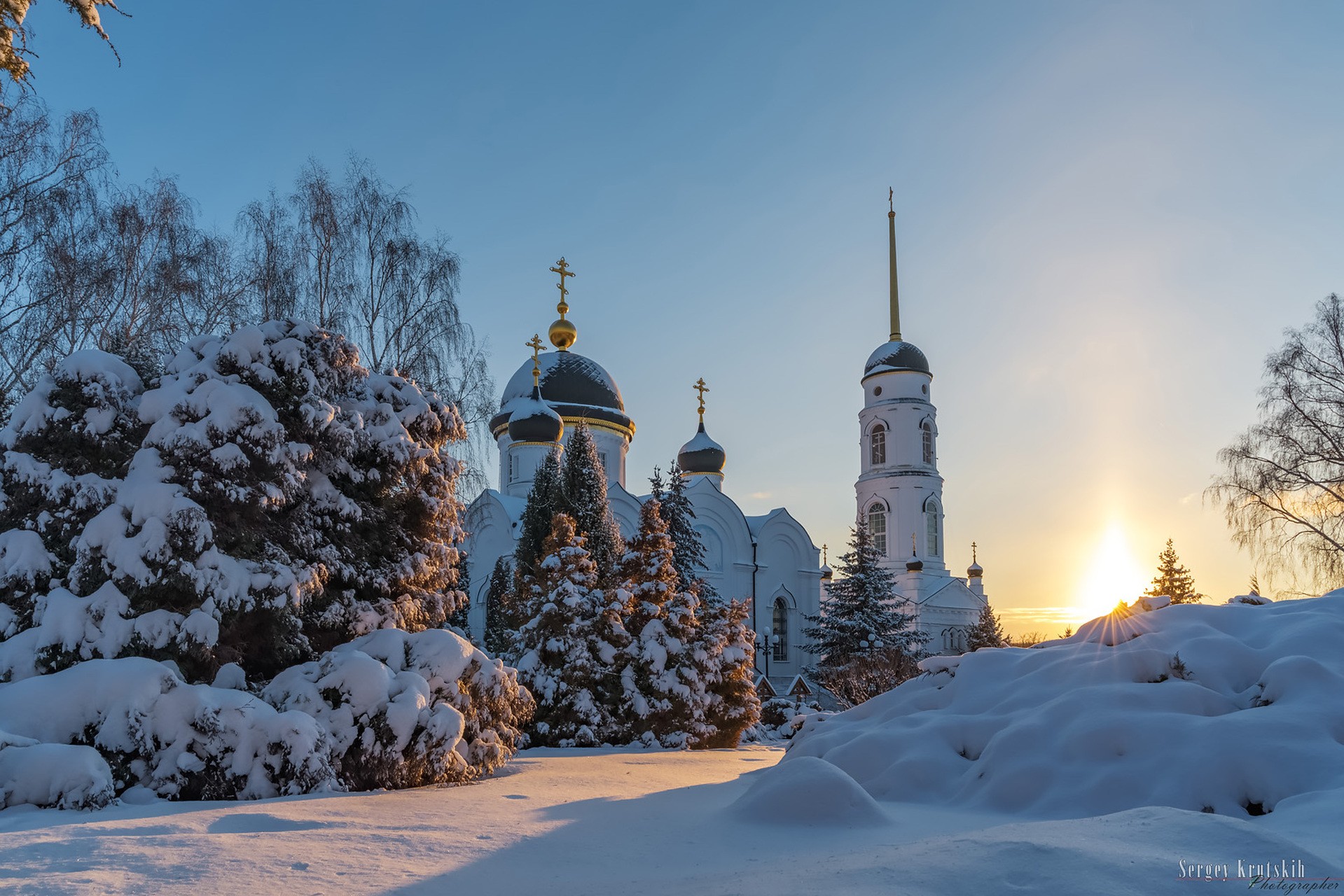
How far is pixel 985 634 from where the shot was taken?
3319 centimetres

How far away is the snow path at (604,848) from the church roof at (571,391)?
28352mm

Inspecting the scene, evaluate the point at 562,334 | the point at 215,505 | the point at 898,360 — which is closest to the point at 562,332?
the point at 562,334

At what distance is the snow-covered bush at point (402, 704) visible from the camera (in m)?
6.30

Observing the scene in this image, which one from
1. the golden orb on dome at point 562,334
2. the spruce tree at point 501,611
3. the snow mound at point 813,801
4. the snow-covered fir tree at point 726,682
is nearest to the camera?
the snow mound at point 813,801

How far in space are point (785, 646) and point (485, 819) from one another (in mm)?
28669

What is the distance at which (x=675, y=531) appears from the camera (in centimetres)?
2403

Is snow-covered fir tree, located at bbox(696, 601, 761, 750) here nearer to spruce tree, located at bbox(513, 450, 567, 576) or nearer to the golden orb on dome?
spruce tree, located at bbox(513, 450, 567, 576)

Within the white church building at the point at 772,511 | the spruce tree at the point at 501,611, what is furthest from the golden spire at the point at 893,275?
the spruce tree at the point at 501,611

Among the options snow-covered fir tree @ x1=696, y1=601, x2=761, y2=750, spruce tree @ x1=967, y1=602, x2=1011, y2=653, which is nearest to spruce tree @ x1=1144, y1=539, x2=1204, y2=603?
spruce tree @ x1=967, y1=602, x2=1011, y2=653

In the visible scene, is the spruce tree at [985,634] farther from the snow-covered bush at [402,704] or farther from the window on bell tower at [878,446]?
the snow-covered bush at [402,704]

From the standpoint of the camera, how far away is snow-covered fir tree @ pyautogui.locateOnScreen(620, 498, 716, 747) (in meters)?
11.8

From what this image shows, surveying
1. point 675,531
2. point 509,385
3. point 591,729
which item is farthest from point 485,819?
point 509,385

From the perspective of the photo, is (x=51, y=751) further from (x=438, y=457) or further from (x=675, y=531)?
(x=675, y=531)

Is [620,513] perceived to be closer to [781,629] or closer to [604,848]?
[781,629]
